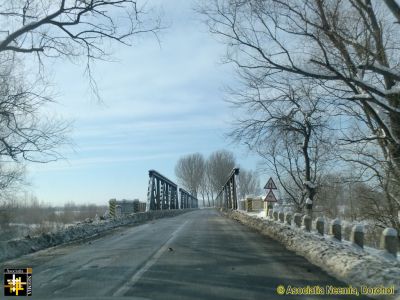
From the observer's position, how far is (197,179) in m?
150

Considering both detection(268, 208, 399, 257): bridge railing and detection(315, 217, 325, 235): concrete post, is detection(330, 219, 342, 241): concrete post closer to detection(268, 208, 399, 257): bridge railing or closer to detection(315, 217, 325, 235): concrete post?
detection(268, 208, 399, 257): bridge railing

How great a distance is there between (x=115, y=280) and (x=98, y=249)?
6410mm

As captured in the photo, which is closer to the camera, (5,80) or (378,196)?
(5,80)

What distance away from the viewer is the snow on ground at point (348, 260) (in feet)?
29.5

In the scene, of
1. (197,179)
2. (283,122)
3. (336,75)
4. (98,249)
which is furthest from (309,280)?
(197,179)

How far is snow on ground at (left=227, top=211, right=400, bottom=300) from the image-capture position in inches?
353

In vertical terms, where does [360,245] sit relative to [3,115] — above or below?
below

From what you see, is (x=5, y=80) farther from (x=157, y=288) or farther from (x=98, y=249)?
(x=157, y=288)

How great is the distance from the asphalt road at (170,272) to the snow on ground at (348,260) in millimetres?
Result: 333

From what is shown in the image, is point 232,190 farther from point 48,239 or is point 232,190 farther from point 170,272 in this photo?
point 170,272

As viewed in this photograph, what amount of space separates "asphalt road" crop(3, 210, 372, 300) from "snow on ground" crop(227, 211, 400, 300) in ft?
1.09

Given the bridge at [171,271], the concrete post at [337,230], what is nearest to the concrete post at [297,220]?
the bridge at [171,271]

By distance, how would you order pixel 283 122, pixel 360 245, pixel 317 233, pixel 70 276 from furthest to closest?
1. pixel 283 122
2. pixel 317 233
3. pixel 360 245
4. pixel 70 276

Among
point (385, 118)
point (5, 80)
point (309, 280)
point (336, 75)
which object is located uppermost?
point (5, 80)
